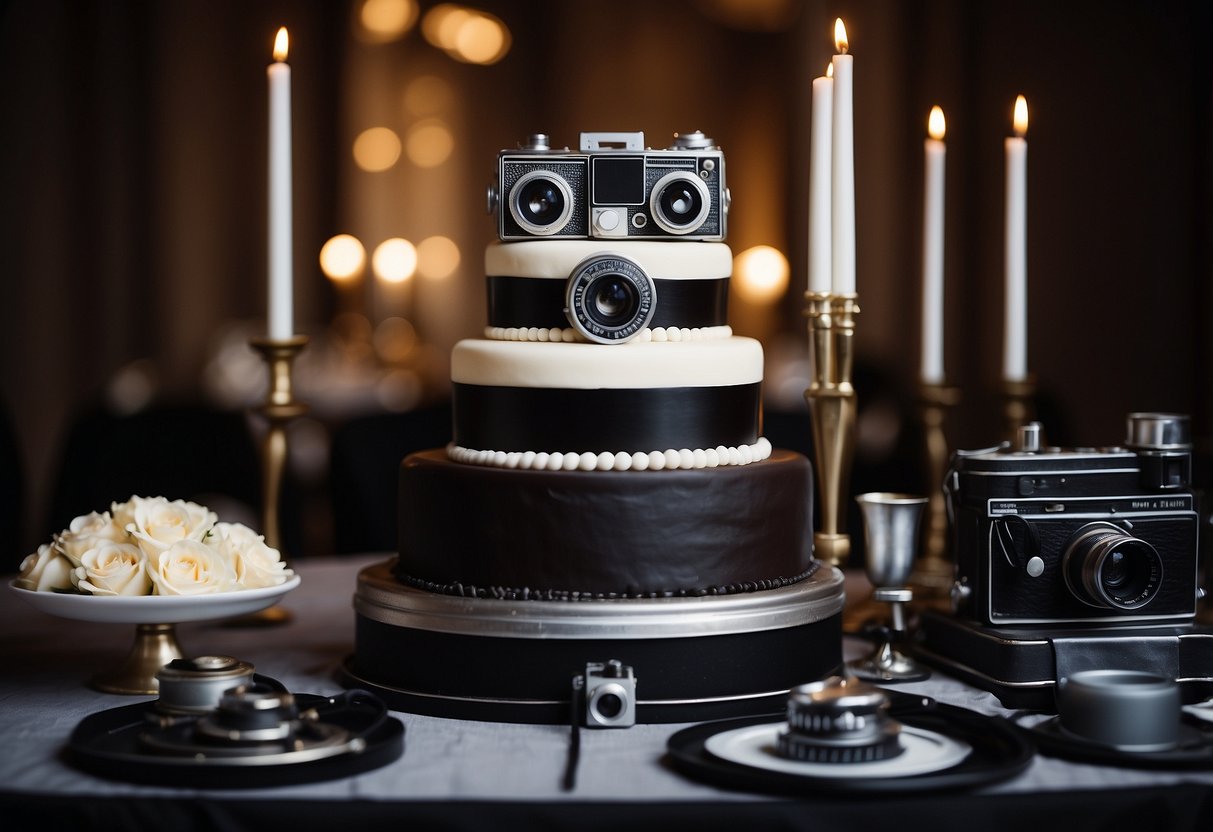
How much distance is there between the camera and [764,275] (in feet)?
16.8

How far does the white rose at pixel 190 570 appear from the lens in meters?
1.63

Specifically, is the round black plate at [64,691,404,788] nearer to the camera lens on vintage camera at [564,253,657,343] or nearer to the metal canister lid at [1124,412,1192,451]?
the camera lens on vintage camera at [564,253,657,343]

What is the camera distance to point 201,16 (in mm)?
4859

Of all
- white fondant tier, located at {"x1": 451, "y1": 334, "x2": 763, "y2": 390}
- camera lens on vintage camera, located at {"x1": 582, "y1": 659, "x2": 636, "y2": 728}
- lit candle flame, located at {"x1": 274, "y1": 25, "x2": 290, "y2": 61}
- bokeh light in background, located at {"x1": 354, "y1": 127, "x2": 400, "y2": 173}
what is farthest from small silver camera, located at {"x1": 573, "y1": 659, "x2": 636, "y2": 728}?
bokeh light in background, located at {"x1": 354, "y1": 127, "x2": 400, "y2": 173}

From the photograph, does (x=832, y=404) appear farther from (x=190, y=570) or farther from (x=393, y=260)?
(x=393, y=260)

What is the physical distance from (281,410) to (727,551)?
0.78m

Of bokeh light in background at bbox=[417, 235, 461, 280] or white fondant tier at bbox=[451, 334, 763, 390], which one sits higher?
bokeh light in background at bbox=[417, 235, 461, 280]

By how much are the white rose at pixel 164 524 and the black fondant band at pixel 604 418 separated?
1.13 ft

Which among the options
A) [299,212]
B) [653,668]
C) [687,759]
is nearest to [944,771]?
[687,759]

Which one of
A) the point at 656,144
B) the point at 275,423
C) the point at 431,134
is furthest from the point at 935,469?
the point at 431,134

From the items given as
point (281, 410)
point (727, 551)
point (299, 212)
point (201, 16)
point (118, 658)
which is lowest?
point (118, 658)

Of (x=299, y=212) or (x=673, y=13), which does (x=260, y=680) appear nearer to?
(x=299, y=212)

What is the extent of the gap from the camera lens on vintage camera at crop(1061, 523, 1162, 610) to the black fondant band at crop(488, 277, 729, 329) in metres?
0.50

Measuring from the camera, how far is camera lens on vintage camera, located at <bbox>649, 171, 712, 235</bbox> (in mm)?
1740
